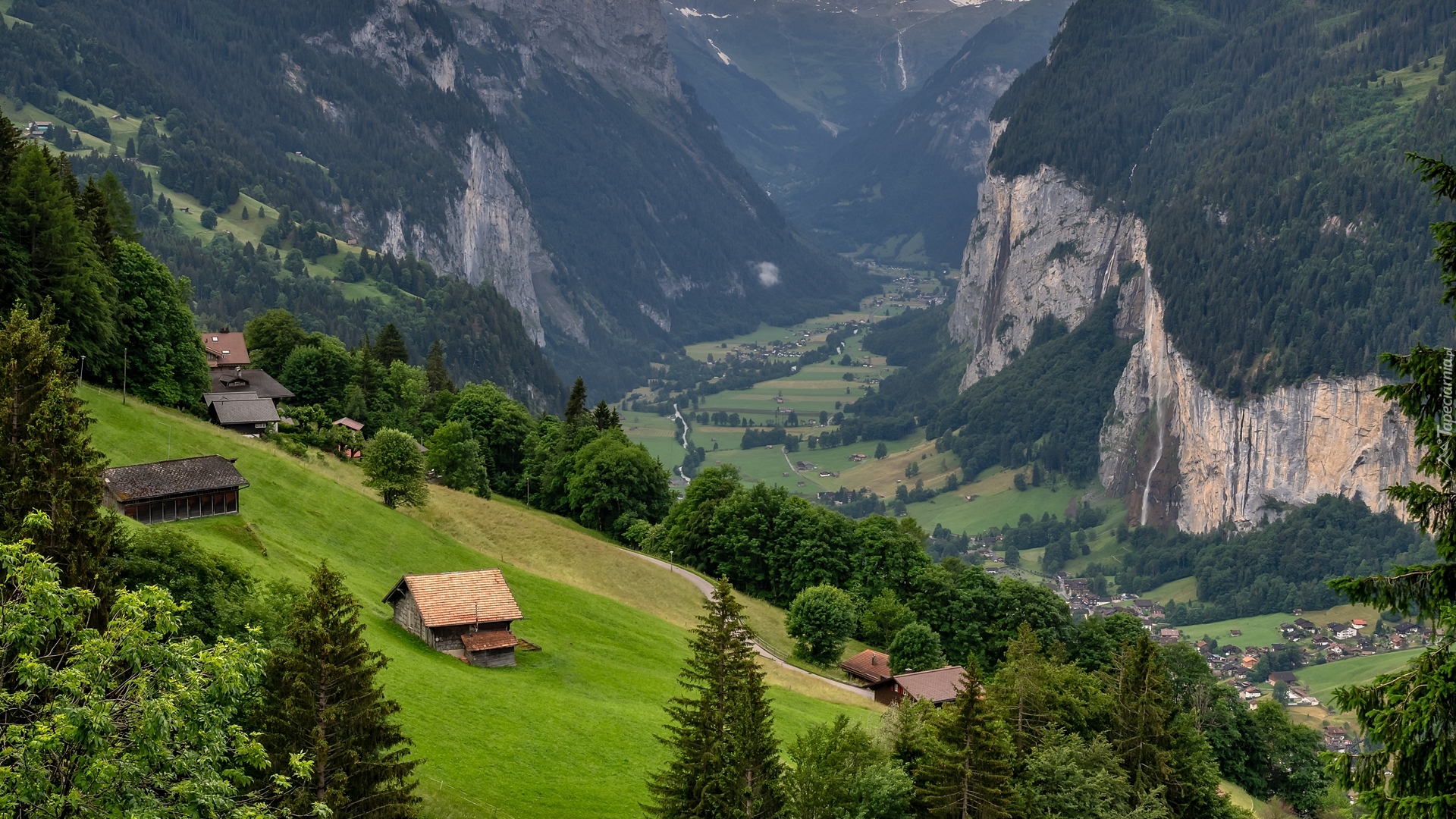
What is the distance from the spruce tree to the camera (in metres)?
32.1

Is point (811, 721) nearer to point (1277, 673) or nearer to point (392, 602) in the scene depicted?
point (392, 602)

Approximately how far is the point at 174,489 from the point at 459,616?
48.4 ft

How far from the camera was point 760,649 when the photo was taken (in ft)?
297

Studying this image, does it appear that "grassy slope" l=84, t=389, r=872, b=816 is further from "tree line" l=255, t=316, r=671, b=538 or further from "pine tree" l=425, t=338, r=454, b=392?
"pine tree" l=425, t=338, r=454, b=392

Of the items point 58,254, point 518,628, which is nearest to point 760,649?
point 518,628

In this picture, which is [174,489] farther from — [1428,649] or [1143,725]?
[1428,649]

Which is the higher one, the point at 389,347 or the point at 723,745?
the point at 389,347

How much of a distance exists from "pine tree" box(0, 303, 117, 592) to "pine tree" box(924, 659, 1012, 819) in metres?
29.5

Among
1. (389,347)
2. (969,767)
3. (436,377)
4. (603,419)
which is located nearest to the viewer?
(969,767)

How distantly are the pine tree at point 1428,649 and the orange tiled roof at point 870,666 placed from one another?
2696 inches

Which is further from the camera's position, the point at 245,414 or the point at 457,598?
the point at 245,414

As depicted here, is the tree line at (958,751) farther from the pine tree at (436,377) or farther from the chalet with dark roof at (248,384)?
the pine tree at (436,377)

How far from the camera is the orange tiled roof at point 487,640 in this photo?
2324 inches

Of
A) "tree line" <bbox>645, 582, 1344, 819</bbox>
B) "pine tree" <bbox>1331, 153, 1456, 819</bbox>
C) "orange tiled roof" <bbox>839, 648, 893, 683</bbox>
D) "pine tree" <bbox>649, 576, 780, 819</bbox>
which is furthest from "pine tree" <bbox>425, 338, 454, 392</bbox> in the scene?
"pine tree" <bbox>1331, 153, 1456, 819</bbox>
